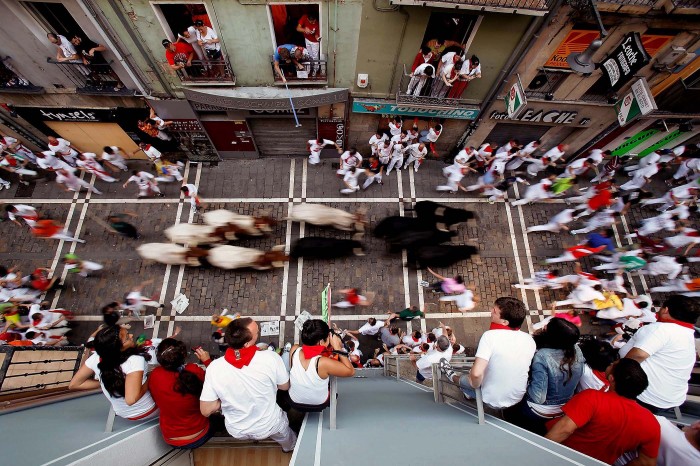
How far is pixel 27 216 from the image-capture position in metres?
12.0

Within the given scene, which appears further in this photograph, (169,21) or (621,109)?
(621,109)

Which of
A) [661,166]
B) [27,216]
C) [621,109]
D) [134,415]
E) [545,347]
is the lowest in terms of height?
[134,415]

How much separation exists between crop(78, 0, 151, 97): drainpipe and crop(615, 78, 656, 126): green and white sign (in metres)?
15.5

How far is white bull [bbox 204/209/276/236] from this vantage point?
37.9 ft

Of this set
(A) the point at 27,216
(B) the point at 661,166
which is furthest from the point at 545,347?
(A) the point at 27,216

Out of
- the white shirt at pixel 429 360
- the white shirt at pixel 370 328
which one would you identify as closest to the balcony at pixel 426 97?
the white shirt at pixel 370 328

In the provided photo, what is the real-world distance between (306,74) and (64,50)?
6.90 metres

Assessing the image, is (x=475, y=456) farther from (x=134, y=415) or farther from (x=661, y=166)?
(x=661, y=166)

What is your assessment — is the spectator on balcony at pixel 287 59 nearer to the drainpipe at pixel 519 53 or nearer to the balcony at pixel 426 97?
the balcony at pixel 426 97

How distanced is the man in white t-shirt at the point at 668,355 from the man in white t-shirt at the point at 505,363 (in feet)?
7.73

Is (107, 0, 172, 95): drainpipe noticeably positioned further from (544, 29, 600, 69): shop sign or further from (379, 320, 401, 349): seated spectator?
(544, 29, 600, 69): shop sign

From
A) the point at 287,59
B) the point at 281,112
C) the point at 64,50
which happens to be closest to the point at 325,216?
the point at 281,112

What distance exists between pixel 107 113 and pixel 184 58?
172 inches

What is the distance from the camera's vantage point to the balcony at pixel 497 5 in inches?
338
